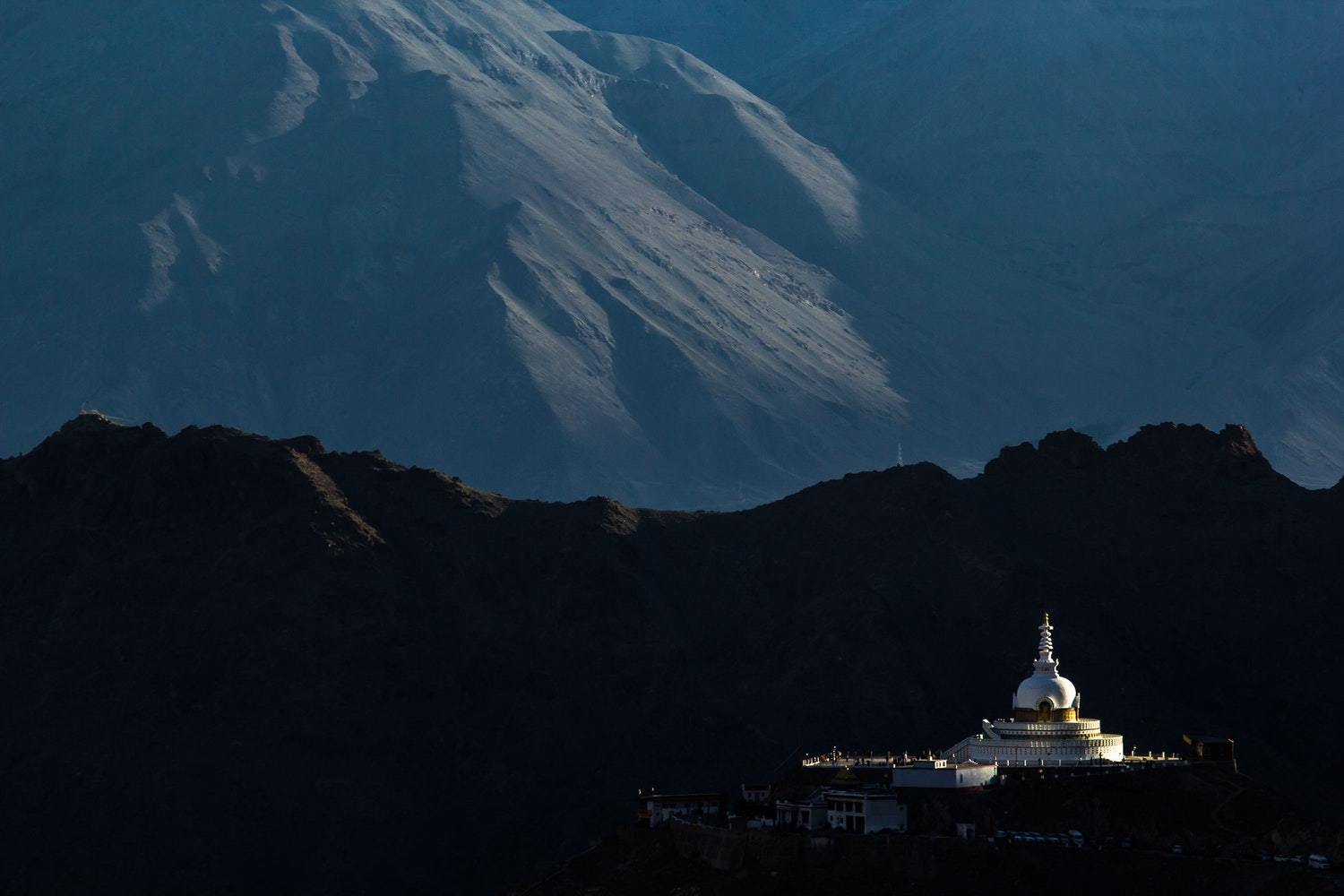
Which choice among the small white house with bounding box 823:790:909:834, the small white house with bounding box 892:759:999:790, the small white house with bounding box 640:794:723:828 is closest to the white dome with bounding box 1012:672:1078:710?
the small white house with bounding box 892:759:999:790

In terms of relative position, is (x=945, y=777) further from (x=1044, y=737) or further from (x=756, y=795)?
(x=756, y=795)

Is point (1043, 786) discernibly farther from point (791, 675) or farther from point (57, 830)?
point (57, 830)

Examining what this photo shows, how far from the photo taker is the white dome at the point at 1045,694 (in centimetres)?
11888

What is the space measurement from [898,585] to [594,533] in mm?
24092

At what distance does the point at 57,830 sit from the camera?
15075 cm

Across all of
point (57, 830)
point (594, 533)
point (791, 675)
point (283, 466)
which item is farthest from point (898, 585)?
point (57, 830)

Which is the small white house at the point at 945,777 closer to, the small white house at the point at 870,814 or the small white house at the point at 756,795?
the small white house at the point at 870,814

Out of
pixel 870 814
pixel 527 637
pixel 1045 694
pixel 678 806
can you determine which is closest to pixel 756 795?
pixel 678 806

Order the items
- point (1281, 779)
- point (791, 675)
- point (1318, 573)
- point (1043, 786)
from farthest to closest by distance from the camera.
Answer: point (1318, 573), point (791, 675), point (1281, 779), point (1043, 786)

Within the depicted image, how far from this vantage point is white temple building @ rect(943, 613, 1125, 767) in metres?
116

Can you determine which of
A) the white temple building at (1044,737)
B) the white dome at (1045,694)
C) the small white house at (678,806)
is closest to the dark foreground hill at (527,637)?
the small white house at (678,806)

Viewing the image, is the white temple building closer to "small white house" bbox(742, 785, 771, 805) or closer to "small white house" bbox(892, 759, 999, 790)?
"small white house" bbox(892, 759, 999, 790)

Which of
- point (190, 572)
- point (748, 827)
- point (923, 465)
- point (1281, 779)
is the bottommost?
point (748, 827)

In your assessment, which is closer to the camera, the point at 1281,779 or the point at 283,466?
the point at 1281,779
